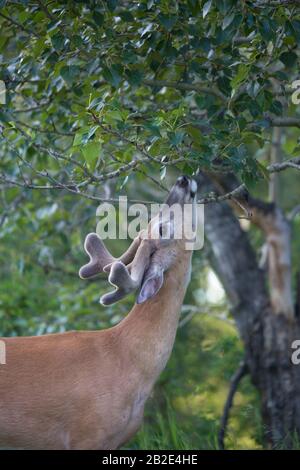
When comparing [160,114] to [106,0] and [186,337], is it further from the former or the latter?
[186,337]

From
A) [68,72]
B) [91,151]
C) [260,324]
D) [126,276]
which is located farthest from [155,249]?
[260,324]

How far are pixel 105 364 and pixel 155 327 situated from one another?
0.37 metres

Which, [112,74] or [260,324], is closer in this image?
[112,74]

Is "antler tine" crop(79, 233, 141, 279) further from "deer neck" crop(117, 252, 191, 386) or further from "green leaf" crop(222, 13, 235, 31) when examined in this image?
"green leaf" crop(222, 13, 235, 31)

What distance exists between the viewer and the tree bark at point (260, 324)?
7.23m

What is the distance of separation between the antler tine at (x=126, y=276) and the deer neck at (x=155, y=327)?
0.27 m

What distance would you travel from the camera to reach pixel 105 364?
195 inches

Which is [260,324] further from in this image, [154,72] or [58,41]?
[58,41]

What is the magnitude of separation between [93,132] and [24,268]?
12.3 ft

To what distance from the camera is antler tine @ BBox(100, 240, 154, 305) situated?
14.9 feet

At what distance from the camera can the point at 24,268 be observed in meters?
8.02

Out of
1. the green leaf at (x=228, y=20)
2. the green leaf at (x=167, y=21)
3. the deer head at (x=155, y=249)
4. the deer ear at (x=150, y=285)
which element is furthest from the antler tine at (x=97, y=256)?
the green leaf at (x=228, y=20)

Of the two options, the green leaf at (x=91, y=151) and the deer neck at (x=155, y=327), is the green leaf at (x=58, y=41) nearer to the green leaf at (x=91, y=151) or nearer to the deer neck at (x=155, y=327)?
the green leaf at (x=91, y=151)

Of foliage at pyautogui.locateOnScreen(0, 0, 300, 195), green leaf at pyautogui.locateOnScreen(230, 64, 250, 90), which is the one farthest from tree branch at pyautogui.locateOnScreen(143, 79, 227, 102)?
green leaf at pyautogui.locateOnScreen(230, 64, 250, 90)
